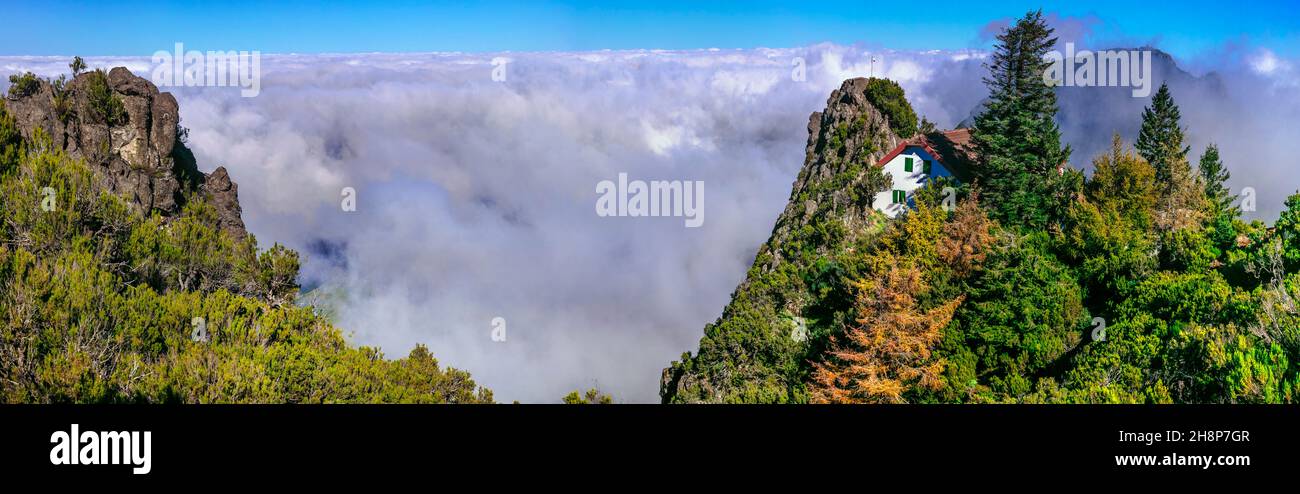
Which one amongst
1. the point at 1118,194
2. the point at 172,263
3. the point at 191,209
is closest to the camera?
the point at 172,263

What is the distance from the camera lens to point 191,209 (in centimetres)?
5400

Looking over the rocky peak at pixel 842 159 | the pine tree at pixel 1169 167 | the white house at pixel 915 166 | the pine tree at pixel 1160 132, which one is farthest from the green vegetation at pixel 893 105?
the pine tree at pixel 1160 132

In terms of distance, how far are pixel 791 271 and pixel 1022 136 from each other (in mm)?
18686

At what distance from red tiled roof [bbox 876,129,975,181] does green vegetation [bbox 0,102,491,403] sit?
39.2 m

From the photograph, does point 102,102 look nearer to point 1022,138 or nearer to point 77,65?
point 77,65

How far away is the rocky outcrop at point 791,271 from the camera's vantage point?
154 ft

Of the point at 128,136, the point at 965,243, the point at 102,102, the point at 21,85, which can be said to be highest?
the point at 21,85

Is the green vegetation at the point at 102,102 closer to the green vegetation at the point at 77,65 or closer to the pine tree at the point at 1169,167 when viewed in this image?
the green vegetation at the point at 77,65

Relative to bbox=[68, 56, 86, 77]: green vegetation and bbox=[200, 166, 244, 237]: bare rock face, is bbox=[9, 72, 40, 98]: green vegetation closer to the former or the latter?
bbox=[68, 56, 86, 77]: green vegetation

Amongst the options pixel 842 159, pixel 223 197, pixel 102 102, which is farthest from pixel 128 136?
pixel 842 159

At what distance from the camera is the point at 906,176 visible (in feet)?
202

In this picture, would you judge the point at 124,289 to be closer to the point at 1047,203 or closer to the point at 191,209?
the point at 191,209
